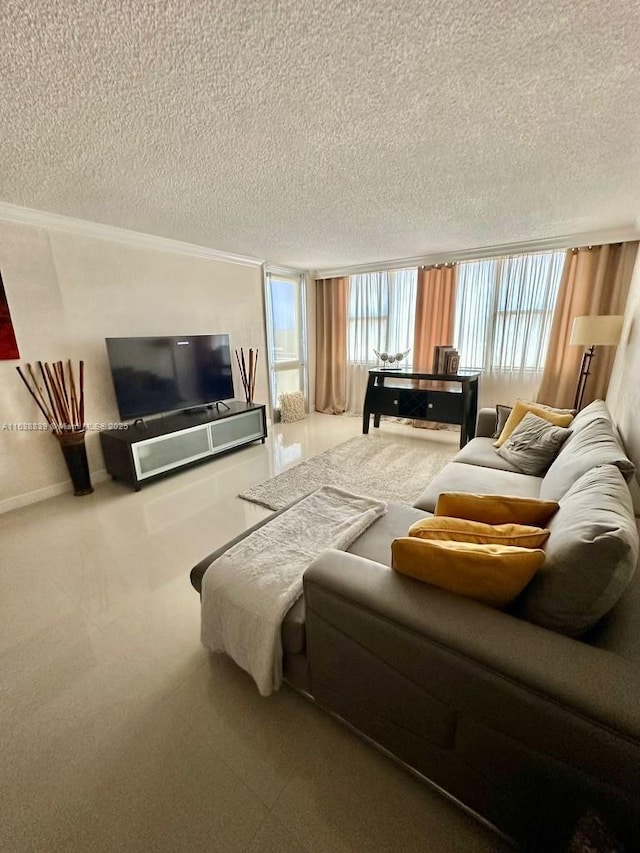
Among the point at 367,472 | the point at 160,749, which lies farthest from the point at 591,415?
the point at 160,749

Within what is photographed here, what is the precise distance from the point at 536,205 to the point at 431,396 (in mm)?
2038

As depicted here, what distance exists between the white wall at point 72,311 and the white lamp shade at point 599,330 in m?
3.85

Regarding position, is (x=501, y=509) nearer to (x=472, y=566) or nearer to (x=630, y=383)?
(x=472, y=566)

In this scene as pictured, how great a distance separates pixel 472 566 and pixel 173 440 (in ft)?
9.82

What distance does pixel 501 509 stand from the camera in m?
1.33

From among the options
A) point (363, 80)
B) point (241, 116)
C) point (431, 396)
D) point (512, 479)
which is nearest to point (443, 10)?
point (363, 80)

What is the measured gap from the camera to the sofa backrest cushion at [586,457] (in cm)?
150

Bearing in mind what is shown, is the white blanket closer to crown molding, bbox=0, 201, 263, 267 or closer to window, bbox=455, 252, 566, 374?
crown molding, bbox=0, 201, 263, 267

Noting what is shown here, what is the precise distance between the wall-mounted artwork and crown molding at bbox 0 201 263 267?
529 mm

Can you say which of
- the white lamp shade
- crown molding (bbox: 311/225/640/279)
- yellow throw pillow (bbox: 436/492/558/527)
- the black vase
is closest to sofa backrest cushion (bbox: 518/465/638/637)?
yellow throw pillow (bbox: 436/492/558/527)

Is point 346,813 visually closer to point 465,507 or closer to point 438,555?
point 438,555

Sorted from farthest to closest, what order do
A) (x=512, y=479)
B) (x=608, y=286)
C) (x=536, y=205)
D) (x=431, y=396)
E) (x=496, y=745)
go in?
(x=431, y=396), (x=608, y=286), (x=536, y=205), (x=512, y=479), (x=496, y=745)

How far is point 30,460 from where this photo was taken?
2.86 metres

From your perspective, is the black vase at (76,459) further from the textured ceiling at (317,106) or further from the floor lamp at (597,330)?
the floor lamp at (597,330)
